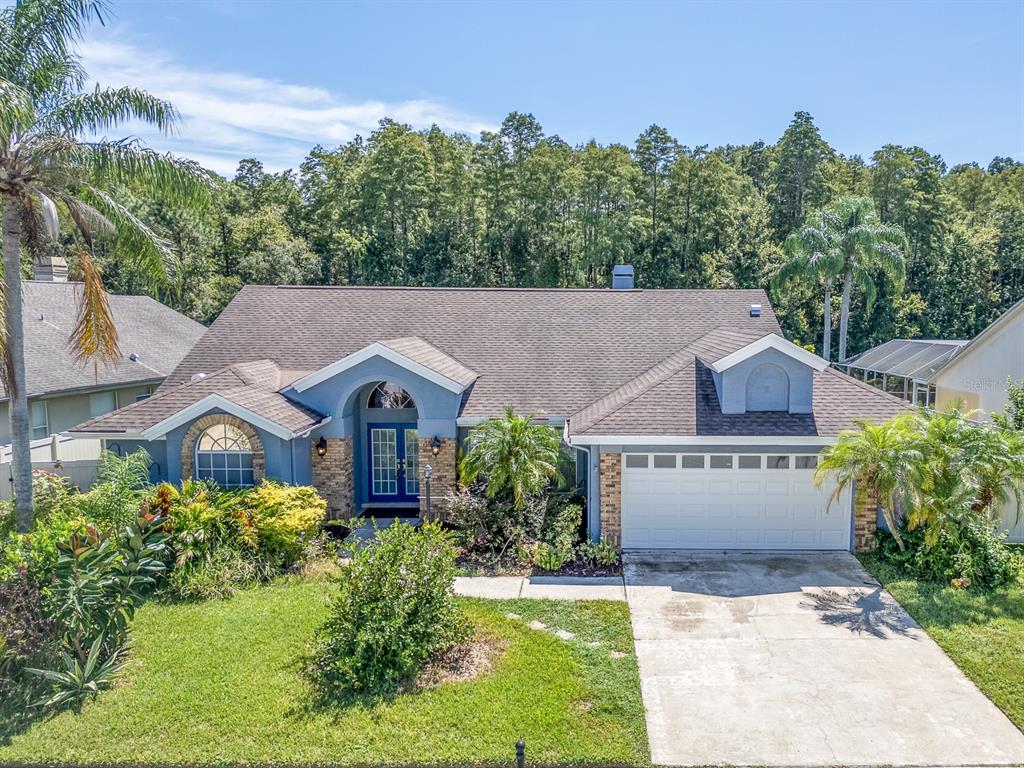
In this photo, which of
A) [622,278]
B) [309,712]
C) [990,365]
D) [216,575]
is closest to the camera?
[309,712]

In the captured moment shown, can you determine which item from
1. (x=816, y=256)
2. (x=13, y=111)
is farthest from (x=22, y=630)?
(x=816, y=256)

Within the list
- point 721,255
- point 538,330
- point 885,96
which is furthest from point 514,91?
point 721,255

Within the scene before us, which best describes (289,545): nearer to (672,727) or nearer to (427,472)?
(427,472)

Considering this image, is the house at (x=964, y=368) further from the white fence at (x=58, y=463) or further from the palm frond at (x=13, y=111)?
the white fence at (x=58, y=463)

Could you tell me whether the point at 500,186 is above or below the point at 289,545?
above

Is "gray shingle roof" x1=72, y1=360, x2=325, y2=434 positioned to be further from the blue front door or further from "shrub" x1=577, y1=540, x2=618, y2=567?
"shrub" x1=577, y1=540, x2=618, y2=567

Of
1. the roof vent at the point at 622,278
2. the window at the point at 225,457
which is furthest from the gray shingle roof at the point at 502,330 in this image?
the window at the point at 225,457

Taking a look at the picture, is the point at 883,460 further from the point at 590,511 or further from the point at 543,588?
the point at 543,588
